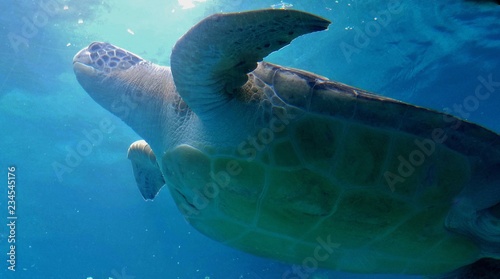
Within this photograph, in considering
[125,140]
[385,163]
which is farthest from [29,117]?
[385,163]

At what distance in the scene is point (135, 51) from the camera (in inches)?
424

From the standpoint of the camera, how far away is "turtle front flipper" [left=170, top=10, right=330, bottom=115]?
6.12 feet

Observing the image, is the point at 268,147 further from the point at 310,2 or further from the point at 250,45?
the point at 310,2

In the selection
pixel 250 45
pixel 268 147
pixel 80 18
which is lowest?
pixel 80 18

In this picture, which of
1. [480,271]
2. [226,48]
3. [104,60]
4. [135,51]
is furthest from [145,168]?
[135,51]

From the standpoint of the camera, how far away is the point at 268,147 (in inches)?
90.8

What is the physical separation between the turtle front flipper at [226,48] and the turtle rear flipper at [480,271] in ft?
8.13

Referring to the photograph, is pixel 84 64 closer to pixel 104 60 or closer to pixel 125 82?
pixel 104 60

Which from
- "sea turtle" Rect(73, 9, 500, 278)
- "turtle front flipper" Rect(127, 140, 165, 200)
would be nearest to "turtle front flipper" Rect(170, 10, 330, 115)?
"sea turtle" Rect(73, 9, 500, 278)

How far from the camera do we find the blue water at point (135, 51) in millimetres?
9320

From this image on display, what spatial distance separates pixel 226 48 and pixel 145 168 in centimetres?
284

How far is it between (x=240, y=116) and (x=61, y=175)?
2022 centimetres

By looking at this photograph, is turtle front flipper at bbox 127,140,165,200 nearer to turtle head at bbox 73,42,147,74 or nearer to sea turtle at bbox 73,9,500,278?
turtle head at bbox 73,42,147,74

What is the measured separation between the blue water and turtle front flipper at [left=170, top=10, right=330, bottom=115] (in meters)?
1.67
